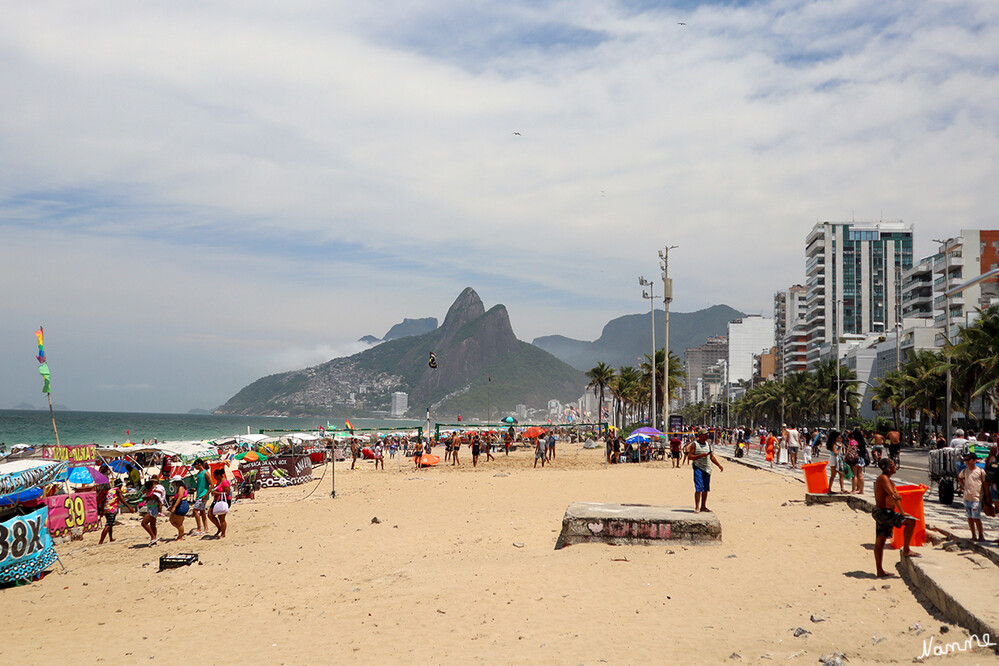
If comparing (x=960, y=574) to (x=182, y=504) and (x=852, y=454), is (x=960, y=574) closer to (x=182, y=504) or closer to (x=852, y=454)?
(x=852, y=454)

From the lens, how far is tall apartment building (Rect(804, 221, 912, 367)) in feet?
411

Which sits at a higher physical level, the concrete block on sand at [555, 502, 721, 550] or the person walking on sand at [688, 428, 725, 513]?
the person walking on sand at [688, 428, 725, 513]

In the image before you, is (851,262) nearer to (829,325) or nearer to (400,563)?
(829,325)

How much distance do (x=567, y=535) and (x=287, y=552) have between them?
507 cm

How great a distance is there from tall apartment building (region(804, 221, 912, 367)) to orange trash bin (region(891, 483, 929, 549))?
123 meters

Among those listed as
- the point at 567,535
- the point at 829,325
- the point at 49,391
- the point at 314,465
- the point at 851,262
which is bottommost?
the point at 314,465

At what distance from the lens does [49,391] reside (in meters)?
20.0

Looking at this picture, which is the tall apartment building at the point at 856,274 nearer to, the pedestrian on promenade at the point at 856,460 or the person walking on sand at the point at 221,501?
the pedestrian on promenade at the point at 856,460

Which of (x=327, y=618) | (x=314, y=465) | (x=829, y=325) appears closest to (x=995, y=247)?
(x=829, y=325)

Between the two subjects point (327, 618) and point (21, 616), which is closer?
point (327, 618)

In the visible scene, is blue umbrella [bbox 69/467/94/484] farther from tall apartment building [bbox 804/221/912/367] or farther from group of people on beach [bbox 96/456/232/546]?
tall apartment building [bbox 804/221/912/367]

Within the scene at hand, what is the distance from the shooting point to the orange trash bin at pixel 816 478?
16578 millimetres

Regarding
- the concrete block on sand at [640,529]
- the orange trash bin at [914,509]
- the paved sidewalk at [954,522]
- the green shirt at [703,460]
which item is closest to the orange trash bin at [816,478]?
the paved sidewalk at [954,522]

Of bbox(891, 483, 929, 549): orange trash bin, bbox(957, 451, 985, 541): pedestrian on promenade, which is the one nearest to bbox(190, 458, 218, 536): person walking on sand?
bbox(891, 483, 929, 549): orange trash bin
